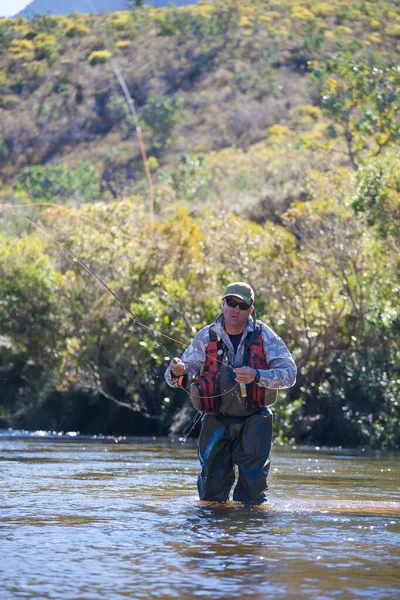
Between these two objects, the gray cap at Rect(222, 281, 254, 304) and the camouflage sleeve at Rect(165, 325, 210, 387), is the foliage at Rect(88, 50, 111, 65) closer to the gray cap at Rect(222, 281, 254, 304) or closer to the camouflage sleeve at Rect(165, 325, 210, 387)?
the camouflage sleeve at Rect(165, 325, 210, 387)

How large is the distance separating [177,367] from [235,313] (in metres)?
0.53

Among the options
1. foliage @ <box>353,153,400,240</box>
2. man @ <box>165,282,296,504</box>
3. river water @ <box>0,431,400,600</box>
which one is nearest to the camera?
river water @ <box>0,431,400,600</box>

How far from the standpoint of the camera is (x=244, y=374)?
23.5 feet

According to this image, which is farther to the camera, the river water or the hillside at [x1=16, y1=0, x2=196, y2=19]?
the hillside at [x1=16, y1=0, x2=196, y2=19]

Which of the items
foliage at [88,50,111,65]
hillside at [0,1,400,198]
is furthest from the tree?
foliage at [88,50,111,65]

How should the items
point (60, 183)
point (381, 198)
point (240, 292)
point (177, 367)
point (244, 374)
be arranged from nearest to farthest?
point (244, 374) < point (177, 367) < point (240, 292) < point (381, 198) < point (60, 183)

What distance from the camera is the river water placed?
5.23m

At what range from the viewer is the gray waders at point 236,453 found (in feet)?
24.6

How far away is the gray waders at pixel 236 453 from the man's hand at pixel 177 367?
1.40ft

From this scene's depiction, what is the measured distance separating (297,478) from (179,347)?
9.82 metres

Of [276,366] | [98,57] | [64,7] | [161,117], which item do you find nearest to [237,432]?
[276,366]

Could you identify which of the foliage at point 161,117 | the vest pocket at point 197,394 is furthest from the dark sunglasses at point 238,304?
the foliage at point 161,117

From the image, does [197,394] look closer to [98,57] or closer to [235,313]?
[235,313]

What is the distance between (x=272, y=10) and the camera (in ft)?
275
